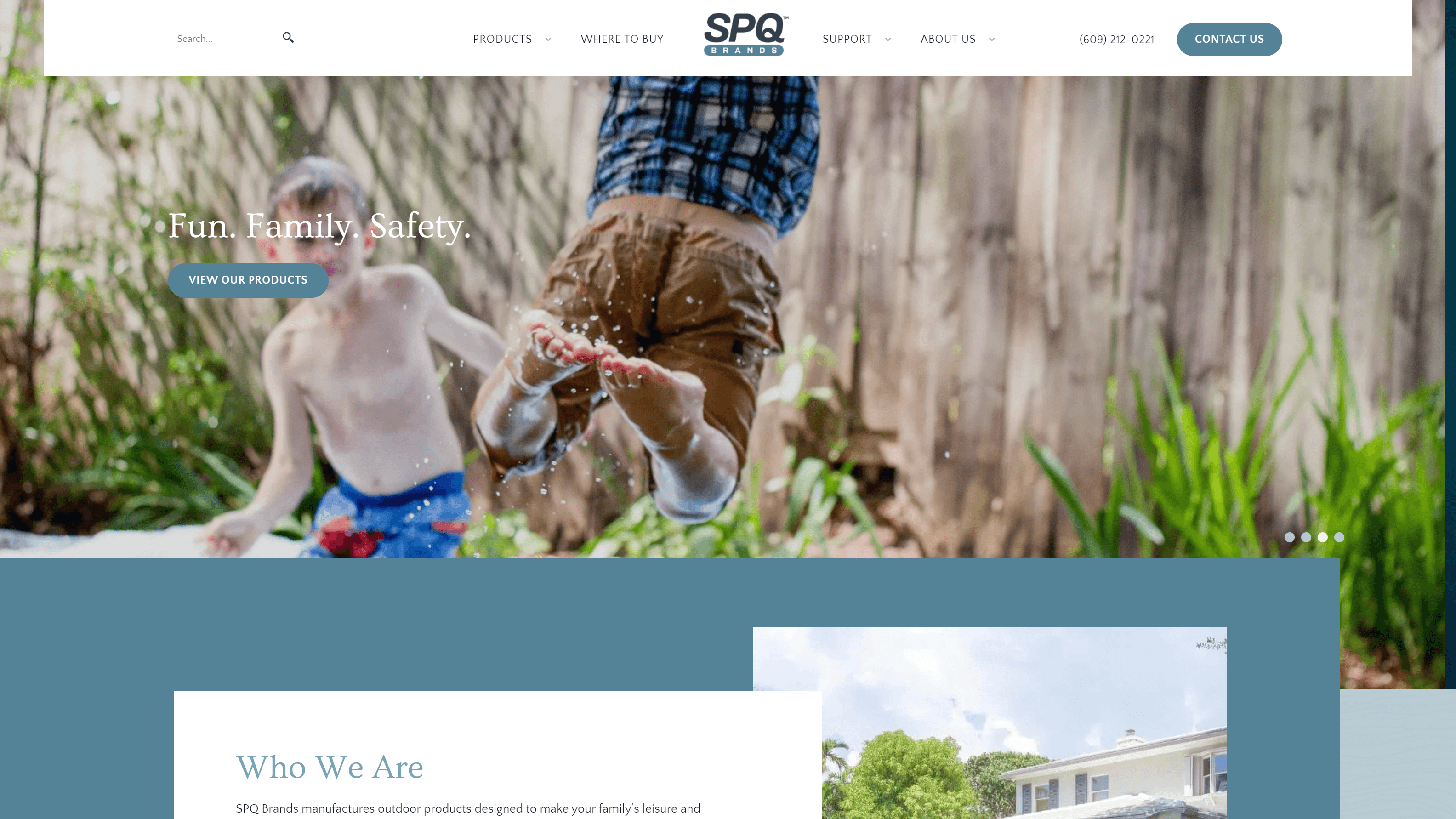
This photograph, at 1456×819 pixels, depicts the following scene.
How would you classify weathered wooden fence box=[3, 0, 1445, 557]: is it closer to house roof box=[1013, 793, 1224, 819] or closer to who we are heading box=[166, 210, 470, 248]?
who we are heading box=[166, 210, 470, 248]

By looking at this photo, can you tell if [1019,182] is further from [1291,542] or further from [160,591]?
[160,591]

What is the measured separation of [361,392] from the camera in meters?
1.37

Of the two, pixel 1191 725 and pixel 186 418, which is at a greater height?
pixel 186 418

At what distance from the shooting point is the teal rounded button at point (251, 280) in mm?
1326

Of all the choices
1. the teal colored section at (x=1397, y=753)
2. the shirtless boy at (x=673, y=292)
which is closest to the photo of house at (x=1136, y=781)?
the teal colored section at (x=1397, y=753)

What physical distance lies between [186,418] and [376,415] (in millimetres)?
324

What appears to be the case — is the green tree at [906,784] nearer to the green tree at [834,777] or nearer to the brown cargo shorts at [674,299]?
the green tree at [834,777]
